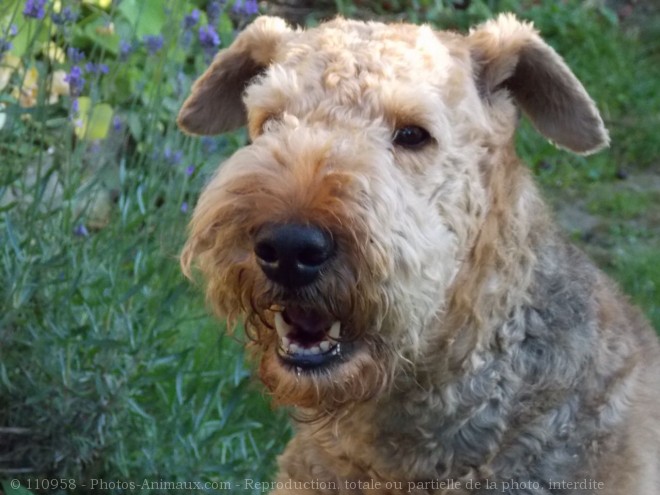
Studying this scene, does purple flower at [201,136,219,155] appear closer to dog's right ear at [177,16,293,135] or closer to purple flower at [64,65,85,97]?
dog's right ear at [177,16,293,135]

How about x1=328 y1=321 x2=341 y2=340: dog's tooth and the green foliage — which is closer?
x1=328 y1=321 x2=341 y2=340: dog's tooth

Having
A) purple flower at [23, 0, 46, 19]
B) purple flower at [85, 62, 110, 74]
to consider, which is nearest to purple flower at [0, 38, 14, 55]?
purple flower at [23, 0, 46, 19]

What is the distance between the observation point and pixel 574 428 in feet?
8.66

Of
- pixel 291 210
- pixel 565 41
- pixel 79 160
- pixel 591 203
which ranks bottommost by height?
pixel 591 203

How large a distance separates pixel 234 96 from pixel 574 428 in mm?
1342

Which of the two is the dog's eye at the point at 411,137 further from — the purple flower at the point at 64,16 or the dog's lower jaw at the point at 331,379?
the purple flower at the point at 64,16

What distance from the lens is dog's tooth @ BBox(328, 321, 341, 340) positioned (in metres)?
2.31

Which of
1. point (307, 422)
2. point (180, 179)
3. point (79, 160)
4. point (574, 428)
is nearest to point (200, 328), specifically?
point (180, 179)

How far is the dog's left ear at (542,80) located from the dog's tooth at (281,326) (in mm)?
859

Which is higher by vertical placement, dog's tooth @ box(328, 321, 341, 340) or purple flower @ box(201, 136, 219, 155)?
dog's tooth @ box(328, 321, 341, 340)

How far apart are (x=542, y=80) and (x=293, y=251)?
Answer: 1038 mm

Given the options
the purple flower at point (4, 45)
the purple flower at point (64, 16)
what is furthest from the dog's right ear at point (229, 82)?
the purple flower at point (4, 45)

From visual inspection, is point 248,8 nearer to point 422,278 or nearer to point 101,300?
point 101,300

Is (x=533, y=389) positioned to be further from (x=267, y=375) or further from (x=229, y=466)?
(x=229, y=466)
